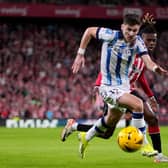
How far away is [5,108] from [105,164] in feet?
51.1

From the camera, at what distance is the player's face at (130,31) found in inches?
386

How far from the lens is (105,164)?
33.0ft

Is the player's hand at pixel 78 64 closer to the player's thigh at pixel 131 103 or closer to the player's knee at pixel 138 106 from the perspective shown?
the player's thigh at pixel 131 103

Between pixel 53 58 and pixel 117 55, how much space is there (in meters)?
18.9

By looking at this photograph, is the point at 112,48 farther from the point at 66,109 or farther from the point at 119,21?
the point at 119,21

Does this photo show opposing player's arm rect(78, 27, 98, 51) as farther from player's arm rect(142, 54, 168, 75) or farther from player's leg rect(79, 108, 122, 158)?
player's leg rect(79, 108, 122, 158)

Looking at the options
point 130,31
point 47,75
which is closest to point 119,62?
point 130,31

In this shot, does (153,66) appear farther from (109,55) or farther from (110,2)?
(110,2)

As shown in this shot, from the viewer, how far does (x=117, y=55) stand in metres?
10.2

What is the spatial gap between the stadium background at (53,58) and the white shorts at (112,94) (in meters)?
14.3

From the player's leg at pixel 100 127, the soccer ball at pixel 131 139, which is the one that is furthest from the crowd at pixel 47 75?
the soccer ball at pixel 131 139

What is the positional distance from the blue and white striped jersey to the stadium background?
566 inches

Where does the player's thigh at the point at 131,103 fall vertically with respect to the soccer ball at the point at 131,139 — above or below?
above

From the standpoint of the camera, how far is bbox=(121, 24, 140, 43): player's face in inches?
386
